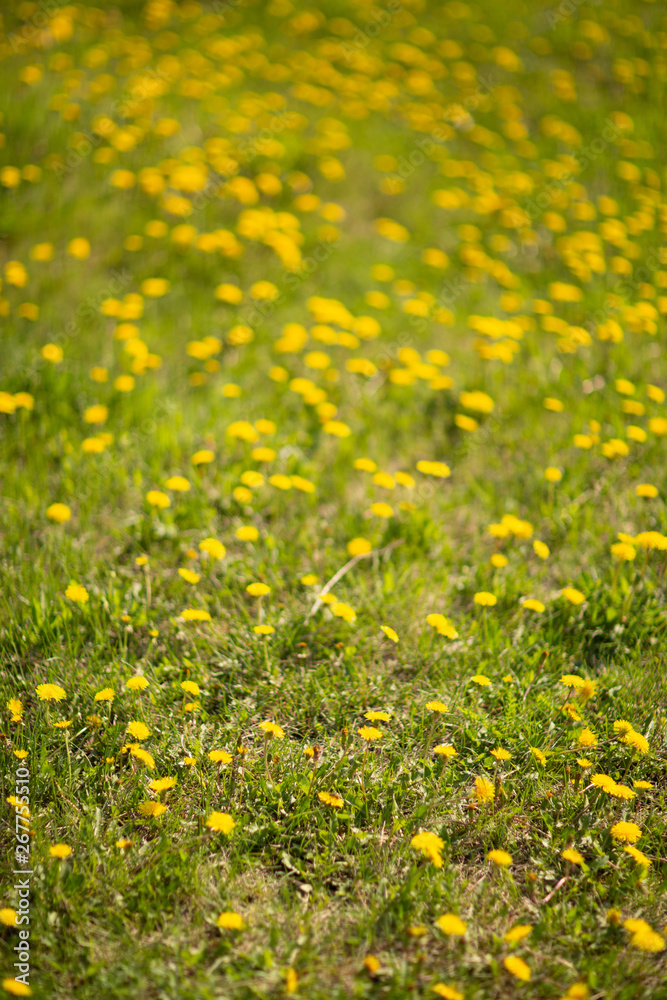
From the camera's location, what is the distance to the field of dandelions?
174cm

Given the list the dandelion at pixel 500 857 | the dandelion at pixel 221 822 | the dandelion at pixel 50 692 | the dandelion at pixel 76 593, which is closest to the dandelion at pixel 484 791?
the dandelion at pixel 500 857

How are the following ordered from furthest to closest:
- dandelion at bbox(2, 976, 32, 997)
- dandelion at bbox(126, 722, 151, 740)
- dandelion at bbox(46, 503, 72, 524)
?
dandelion at bbox(46, 503, 72, 524) → dandelion at bbox(126, 722, 151, 740) → dandelion at bbox(2, 976, 32, 997)

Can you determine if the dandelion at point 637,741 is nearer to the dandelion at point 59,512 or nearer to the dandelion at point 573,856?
Result: the dandelion at point 573,856

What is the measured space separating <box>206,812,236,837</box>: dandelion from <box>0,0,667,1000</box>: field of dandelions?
0.07 meters

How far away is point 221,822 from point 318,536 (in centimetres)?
131

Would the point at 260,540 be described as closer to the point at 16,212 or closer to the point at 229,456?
the point at 229,456

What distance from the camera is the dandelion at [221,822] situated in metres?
1.79

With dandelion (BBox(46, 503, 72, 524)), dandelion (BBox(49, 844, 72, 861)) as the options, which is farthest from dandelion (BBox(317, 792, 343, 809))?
dandelion (BBox(46, 503, 72, 524))

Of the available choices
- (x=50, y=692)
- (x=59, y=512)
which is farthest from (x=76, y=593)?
(x=59, y=512)

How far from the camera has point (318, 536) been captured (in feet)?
9.54

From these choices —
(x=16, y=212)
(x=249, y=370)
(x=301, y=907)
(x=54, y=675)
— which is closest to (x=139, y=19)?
(x=16, y=212)

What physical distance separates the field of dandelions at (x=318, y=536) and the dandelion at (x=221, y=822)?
7 cm

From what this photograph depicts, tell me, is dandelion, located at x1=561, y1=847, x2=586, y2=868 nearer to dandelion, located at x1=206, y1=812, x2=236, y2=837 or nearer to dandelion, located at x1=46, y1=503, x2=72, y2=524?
dandelion, located at x1=206, y1=812, x2=236, y2=837

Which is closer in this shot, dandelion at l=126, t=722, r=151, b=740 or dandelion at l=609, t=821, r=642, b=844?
dandelion at l=609, t=821, r=642, b=844
